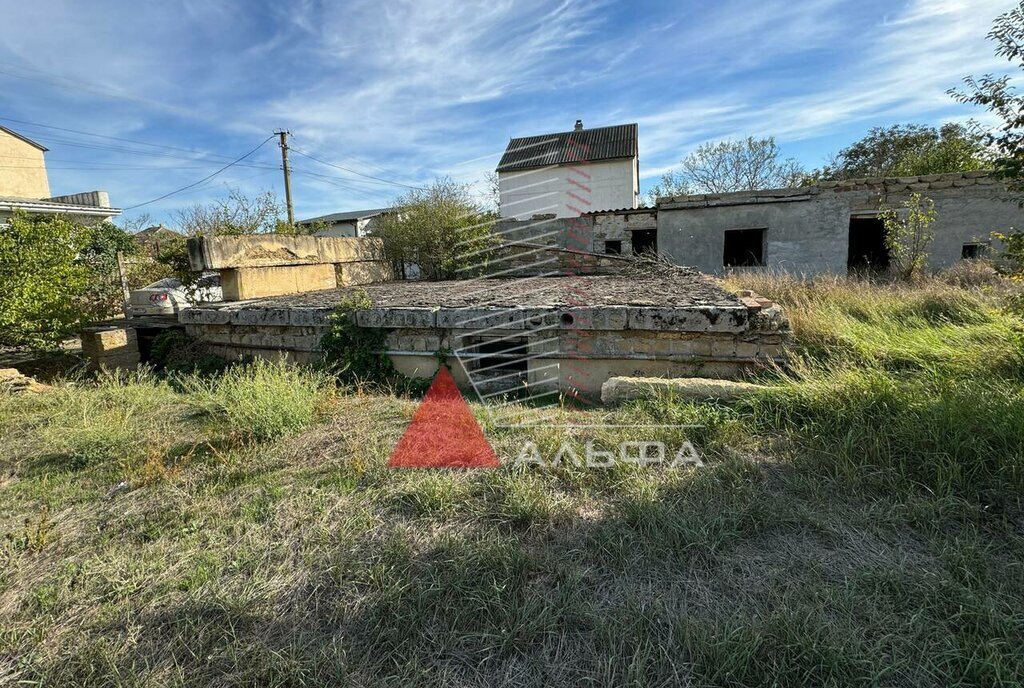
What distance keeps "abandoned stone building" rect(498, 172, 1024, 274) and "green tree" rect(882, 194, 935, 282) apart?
380 mm

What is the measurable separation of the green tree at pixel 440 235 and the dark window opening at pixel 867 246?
944cm

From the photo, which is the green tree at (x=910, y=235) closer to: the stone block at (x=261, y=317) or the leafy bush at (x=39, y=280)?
the stone block at (x=261, y=317)

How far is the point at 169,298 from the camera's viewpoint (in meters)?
9.34

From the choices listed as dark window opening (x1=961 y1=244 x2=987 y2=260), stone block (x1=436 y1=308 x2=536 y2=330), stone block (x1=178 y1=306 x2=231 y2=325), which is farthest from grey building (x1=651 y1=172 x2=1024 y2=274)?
stone block (x1=178 y1=306 x2=231 y2=325)

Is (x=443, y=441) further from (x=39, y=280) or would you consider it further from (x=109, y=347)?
(x=39, y=280)

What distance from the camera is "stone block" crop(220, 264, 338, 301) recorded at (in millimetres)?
7238

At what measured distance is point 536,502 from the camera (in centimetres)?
257

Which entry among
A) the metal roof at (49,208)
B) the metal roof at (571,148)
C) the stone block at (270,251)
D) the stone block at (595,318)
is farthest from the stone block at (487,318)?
A: the metal roof at (571,148)

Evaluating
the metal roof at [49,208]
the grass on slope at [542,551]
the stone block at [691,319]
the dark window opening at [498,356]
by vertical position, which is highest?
the metal roof at [49,208]

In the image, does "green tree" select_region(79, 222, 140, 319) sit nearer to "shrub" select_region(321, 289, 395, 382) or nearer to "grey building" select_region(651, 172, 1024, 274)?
"shrub" select_region(321, 289, 395, 382)

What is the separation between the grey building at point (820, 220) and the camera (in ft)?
34.0

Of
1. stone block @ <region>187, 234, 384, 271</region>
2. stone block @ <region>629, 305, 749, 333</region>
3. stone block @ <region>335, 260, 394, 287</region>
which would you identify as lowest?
stone block @ <region>629, 305, 749, 333</region>

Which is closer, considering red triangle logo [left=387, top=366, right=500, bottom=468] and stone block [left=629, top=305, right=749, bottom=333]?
red triangle logo [left=387, top=366, right=500, bottom=468]

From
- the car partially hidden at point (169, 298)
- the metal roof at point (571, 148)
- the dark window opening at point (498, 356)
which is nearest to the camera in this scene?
the dark window opening at point (498, 356)
